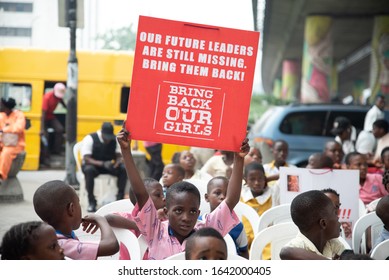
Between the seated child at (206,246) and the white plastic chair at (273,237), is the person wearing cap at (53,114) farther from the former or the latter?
the seated child at (206,246)

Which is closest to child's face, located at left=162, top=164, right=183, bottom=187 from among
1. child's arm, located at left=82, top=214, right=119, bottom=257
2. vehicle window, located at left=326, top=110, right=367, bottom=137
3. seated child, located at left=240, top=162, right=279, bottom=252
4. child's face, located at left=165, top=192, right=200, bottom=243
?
seated child, located at left=240, top=162, right=279, bottom=252

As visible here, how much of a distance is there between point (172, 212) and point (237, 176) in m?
0.35

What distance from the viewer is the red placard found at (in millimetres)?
3457

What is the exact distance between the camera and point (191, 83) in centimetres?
351

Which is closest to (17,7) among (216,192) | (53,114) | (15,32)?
(15,32)

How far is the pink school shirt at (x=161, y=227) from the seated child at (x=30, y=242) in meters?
0.83

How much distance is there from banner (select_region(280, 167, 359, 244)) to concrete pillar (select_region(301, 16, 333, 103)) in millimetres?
17264

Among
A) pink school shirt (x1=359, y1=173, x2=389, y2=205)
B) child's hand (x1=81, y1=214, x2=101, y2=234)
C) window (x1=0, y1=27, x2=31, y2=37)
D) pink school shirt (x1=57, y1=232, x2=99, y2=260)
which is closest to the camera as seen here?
pink school shirt (x1=57, y1=232, x2=99, y2=260)

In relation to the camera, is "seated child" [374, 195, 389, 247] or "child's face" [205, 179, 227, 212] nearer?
"seated child" [374, 195, 389, 247]

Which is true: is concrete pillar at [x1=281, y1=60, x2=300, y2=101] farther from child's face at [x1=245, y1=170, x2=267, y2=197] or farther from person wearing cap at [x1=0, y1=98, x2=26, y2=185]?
child's face at [x1=245, y1=170, x2=267, y2=197]

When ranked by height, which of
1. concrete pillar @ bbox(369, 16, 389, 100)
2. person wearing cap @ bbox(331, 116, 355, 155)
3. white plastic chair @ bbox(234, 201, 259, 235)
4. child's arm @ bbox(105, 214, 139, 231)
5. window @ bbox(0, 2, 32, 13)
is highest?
concrete pillar @ bbox(369, 16, 389, 100)

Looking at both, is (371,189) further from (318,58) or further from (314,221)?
(318,58)

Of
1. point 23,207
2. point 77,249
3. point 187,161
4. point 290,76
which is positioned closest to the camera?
point 77,249
